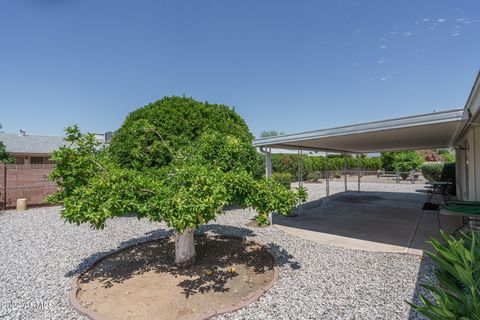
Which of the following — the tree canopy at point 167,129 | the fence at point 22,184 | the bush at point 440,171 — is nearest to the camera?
the tree canopy at point 167,129

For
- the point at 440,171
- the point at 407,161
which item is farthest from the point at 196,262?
the point at 407,161

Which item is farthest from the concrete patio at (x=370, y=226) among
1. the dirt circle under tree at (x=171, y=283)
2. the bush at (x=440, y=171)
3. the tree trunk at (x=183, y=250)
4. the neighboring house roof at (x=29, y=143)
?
the neighboring house roof at (x=29, y=143)

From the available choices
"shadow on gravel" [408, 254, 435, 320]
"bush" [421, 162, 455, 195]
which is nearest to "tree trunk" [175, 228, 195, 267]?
"shadow on gravel" [408, 254, 435, 320]

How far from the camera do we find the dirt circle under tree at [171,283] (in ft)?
10.9

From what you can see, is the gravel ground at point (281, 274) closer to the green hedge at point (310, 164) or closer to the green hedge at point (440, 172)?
the green hedge at point (310, 164)

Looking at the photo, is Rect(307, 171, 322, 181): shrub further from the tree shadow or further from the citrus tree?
the citrus tree

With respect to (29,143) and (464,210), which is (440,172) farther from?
(29,143)

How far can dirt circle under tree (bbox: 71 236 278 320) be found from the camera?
3.32 meters

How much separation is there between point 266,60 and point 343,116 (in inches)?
430

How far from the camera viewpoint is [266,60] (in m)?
12.7

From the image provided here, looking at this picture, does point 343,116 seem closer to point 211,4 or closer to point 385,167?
point 385,167

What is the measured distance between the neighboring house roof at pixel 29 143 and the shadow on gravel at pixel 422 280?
22.9 metres

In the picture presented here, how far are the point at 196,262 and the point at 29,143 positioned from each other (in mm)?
24138

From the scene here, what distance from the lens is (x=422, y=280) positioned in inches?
156
